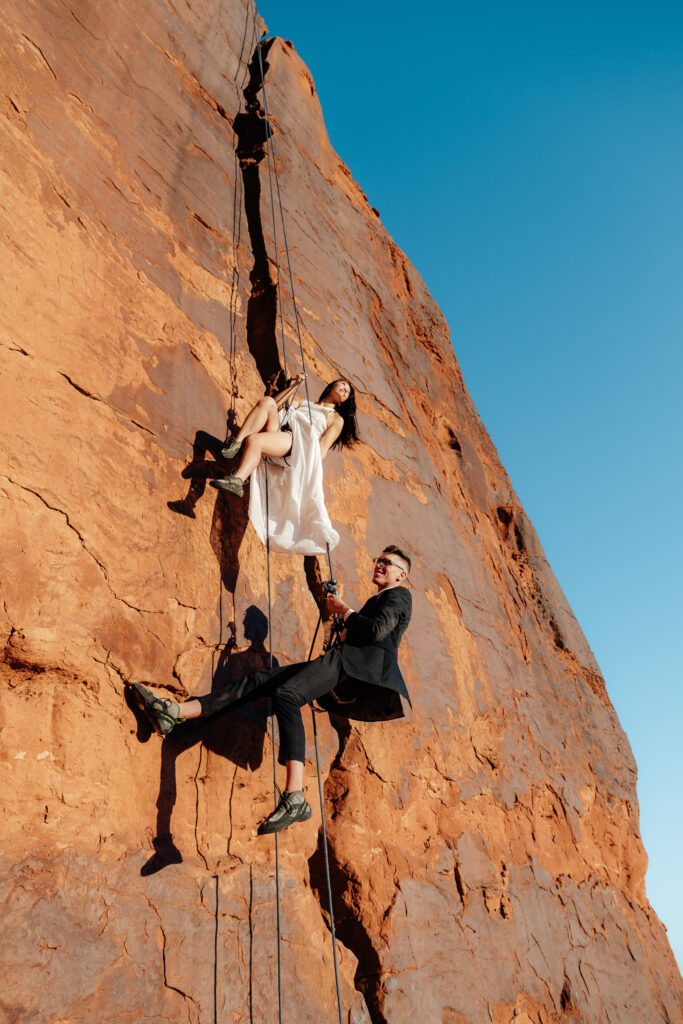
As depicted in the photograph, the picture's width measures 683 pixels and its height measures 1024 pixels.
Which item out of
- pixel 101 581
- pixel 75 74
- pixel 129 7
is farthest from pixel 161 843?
pixel 129 7

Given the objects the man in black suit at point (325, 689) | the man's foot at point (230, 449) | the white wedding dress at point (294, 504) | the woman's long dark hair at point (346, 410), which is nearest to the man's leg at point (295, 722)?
the man in black suit at point (325, 689)

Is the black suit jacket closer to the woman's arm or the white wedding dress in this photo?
the white wedding dress

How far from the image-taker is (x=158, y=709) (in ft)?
10.9

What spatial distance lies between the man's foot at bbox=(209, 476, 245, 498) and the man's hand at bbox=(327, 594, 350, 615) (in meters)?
0.78

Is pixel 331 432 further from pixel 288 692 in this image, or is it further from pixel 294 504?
pixel 288 692

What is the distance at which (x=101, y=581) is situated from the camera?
350cm

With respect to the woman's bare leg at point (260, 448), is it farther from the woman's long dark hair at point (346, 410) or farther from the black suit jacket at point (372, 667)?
the black suit jacket at point (372, 667)

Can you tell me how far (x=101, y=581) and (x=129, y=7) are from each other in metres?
4.60

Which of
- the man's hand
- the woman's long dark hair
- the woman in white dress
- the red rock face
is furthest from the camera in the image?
the woman's long dark hair

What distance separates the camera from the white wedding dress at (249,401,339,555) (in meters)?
4.59

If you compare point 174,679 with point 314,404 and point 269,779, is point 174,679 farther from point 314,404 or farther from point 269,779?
point 314,404

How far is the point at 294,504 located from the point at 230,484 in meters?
0.75

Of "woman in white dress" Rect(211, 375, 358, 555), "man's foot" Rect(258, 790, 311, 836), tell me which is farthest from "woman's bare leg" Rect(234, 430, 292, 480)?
"man's foot" Rect(258, 790, 311, 836)

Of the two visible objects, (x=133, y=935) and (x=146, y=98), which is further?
(x=146, y=98)
